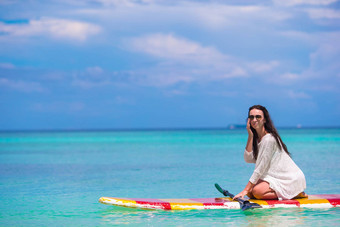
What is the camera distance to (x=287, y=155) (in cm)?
628

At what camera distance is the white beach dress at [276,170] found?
615cm

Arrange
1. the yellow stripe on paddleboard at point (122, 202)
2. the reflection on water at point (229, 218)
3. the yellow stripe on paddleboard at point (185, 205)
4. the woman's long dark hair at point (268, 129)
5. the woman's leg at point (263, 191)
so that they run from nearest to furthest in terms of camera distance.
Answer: the reflection on water at point (229, 218) → the woman's long dark hair at point (268, 129) → the woman's leg at point (263, 191) → the yellow stripe on paddleboard at point (185, 205) → the yellow stripe on paddleboard at point (122, 202)

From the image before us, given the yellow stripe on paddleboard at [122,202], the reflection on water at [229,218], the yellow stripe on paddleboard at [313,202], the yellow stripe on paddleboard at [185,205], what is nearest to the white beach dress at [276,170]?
the yellow stripe on paddleboard at [313,202]

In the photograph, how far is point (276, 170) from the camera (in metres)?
6.28

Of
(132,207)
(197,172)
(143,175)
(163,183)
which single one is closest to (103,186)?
(163,183)

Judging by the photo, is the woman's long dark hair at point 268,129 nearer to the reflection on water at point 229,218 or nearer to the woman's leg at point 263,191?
the woman's leg at point 263,191

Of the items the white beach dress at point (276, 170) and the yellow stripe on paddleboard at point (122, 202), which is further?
the yellow stripe on paddleboard at point (122, 202)

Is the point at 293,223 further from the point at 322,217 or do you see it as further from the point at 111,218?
the point at 111,218

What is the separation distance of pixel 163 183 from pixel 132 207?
15.3 feet

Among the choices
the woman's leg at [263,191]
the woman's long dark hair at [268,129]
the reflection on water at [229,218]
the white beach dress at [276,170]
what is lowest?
the reflection on water at [229,218]

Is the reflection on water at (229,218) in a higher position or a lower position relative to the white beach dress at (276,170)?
lower

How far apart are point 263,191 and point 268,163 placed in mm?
420

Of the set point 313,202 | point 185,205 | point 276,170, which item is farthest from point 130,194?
point 313,202

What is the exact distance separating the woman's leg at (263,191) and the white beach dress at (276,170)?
2.2 inches
